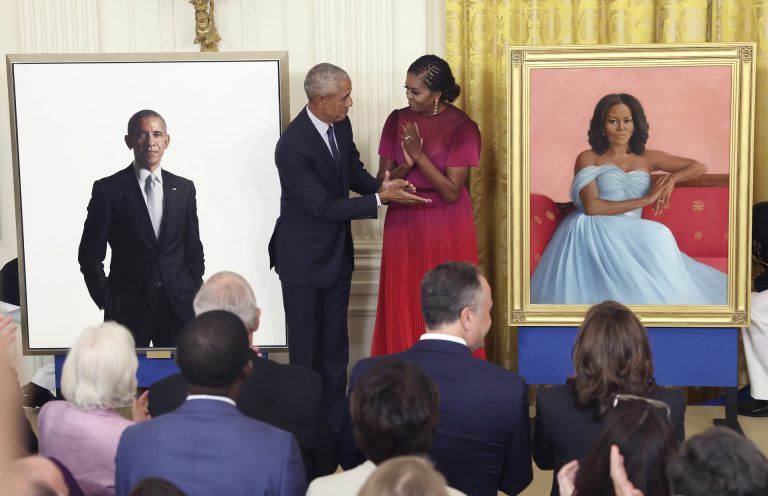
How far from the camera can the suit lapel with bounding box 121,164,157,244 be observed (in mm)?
5414

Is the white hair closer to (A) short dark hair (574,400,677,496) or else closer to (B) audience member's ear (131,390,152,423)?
(B) audience member's ear (131,390,152,423)

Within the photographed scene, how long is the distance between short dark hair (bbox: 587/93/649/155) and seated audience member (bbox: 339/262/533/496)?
218 cm

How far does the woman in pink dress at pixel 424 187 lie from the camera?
5.19 metres

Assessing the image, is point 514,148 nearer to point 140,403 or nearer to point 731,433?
point 140,403

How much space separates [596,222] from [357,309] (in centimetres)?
164

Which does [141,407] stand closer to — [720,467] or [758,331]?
[720,467]

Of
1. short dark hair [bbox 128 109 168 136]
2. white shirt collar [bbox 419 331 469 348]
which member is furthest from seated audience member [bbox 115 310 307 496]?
short dark hair [bbox 128 109 168 136]

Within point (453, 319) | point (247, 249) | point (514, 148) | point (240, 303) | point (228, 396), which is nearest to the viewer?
point (228, 396)

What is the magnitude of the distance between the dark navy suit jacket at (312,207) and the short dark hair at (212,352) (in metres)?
2.52

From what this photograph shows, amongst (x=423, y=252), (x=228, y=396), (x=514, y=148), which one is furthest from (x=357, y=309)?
(x=228, y=396)

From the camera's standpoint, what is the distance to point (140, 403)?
3113mm

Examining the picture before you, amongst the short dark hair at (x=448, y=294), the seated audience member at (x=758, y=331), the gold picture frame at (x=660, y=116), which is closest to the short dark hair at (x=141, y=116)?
the gold picture frame at (x=660, y=116)

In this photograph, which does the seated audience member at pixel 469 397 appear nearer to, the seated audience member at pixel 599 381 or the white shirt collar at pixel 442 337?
the white shirt collar at pixel 442 337

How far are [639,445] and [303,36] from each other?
4176 millimetres
